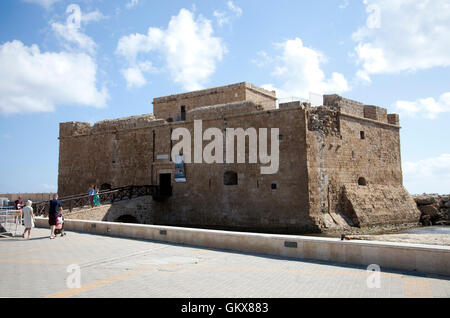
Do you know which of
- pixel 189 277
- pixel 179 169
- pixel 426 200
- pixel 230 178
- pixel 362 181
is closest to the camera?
pixel 189 277

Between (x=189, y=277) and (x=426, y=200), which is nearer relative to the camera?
(x=189, y=277)

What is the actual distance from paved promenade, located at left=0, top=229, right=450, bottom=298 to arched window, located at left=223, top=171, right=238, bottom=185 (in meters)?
10.2

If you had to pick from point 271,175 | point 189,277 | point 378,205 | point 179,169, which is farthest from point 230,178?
point 189,277

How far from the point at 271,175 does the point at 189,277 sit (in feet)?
37.4

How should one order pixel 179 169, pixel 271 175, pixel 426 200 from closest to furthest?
pixel 271 175
pixel 179 169
pixel 426 200

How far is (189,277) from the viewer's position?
5559 mm

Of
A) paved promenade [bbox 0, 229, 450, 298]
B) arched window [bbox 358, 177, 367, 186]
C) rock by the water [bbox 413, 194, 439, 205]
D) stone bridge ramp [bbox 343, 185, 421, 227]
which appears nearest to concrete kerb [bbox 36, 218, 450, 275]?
paved promenade [bbox 0, 229, 450, 298]

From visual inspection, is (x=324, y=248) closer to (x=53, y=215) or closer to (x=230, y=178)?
(x=53, y=215)

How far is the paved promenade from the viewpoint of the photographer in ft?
15.5

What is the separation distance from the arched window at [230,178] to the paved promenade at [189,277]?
1021 cm

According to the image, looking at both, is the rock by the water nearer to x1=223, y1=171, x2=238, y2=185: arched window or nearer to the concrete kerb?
x1=223, y1=171, x2=238, y2=185: arched window

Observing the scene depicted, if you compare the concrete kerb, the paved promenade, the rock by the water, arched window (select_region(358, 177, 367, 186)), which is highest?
arched window (select_region(358, 177, 367, 186))
